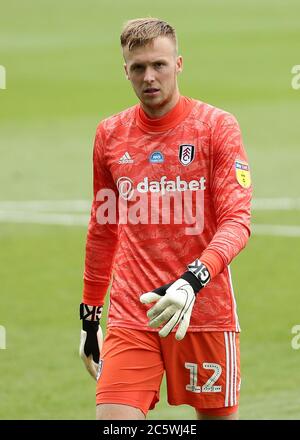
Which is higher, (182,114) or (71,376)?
(182,114)

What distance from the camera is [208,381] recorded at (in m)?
7.81

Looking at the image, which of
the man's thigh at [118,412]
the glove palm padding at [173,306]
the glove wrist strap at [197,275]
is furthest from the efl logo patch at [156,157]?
the man's thigh at [118,412]

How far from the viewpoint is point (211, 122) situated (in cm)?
770

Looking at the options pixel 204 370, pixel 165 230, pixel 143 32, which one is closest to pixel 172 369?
pixel 204 370

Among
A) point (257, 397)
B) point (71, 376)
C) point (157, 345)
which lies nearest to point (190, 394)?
point (157, 345)

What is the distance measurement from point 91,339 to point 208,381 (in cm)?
93

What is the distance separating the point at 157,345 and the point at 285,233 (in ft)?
30.7

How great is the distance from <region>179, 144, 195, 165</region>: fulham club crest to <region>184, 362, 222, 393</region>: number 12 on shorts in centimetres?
116

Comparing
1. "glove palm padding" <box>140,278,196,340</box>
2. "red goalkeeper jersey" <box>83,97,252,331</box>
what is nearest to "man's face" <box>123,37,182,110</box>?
"red goalkeeper jersey" <box>83,97,252,331</box>

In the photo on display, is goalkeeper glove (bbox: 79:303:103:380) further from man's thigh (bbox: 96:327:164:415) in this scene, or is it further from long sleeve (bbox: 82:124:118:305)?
man's thigh (bbox: 96:327:164:415)

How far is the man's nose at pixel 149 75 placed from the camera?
7609 mm

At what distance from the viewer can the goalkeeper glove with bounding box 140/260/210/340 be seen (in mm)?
6836
